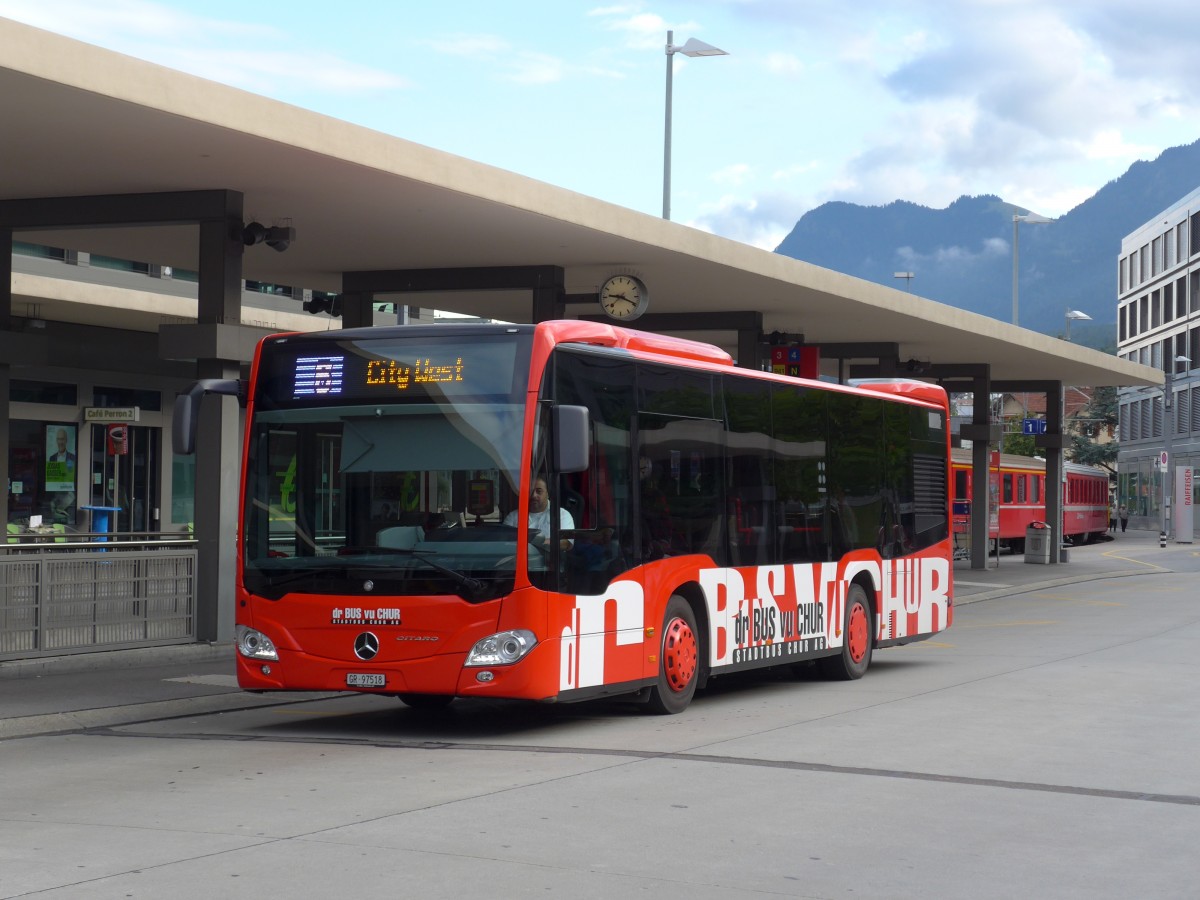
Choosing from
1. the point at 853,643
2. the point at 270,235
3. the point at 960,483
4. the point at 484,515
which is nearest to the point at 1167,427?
the point at 960,483

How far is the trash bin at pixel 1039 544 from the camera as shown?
146 feet

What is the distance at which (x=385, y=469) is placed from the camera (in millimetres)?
11914

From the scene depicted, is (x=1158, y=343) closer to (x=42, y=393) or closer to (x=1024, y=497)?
(x=1024, y=497)

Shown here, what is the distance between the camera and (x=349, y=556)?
12.0 metres

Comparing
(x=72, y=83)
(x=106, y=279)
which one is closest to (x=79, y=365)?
(x=106, y=279)

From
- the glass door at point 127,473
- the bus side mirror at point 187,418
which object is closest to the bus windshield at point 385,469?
the bus side mirror at point 187,418

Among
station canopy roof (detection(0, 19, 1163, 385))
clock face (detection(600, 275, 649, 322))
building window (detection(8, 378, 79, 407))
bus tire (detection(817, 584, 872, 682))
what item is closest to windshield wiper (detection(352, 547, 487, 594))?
station canopy roof (detection(0, 19, 1163, 385))

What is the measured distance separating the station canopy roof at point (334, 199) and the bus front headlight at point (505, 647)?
18.2 ft

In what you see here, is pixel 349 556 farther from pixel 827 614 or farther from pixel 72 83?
pixel 827 614

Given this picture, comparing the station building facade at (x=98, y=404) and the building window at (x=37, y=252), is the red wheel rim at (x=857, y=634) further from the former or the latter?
the building window at (x=37, y=252)

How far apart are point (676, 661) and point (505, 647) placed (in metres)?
2.31

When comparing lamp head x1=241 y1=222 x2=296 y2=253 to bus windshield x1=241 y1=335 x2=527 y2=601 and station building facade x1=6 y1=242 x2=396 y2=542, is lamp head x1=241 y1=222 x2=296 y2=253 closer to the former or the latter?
bus windshield x1=241 y1=335 x2=527 y2=601

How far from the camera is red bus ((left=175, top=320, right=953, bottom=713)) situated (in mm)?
11641

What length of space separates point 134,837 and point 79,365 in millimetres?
22811
